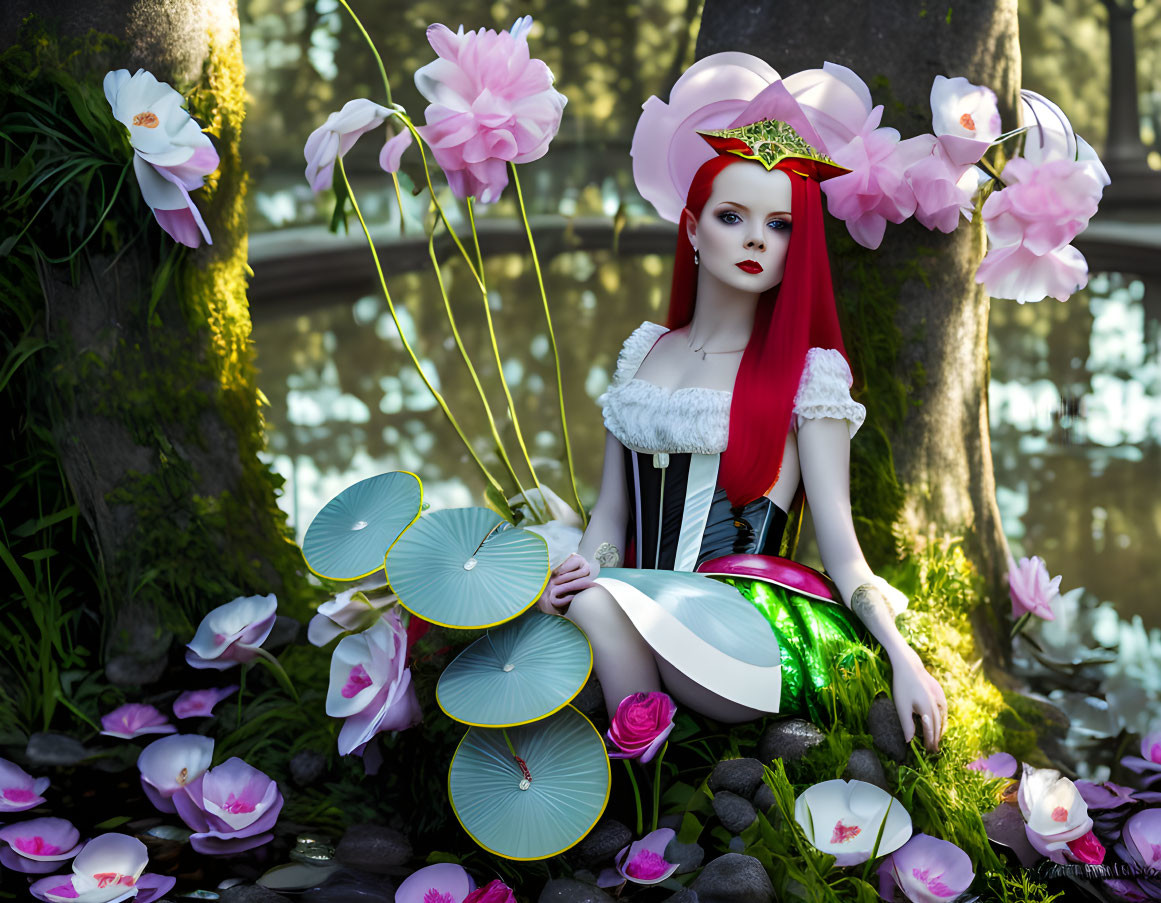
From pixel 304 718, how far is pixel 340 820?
30cm

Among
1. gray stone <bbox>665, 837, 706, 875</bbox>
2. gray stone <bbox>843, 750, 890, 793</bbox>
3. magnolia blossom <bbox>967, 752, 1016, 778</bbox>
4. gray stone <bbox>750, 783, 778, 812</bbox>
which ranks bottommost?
gray stone <bbox>665, 837, 706, 875</bbox>

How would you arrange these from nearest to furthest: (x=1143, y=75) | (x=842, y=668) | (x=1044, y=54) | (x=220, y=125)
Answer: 1. (x=842, y=668)
2. (x=220, y=125)
3. (x=1044, y=54)
4. (x=1143, y=75)

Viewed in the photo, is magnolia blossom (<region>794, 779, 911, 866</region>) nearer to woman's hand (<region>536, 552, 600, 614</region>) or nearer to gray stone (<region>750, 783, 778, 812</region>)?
gray stone (<region>750, 783, 778, 812</region>)

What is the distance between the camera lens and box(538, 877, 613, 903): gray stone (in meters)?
1.75

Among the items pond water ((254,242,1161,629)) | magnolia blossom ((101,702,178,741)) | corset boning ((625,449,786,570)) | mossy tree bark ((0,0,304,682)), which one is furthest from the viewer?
pond water ((254,242,1161,629))

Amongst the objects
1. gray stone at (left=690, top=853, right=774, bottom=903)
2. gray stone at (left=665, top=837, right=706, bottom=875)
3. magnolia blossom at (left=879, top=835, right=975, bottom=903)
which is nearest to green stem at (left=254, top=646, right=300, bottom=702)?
gray stone at (left=665, top=837, right=706, bottom=875)

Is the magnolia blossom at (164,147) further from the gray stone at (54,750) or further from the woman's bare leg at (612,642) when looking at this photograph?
the woman's bare leg at (612,642)

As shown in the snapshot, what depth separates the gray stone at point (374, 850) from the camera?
79.9 inches

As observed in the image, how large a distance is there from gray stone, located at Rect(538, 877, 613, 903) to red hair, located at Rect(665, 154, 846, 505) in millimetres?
777

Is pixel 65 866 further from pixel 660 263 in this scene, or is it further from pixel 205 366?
pixel 660 263

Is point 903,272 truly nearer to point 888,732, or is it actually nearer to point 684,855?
point 888,732

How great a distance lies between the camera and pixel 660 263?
25.7 ft

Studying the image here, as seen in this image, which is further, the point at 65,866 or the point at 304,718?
the point at 304,718

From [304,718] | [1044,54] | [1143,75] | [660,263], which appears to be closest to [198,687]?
[304,718]
